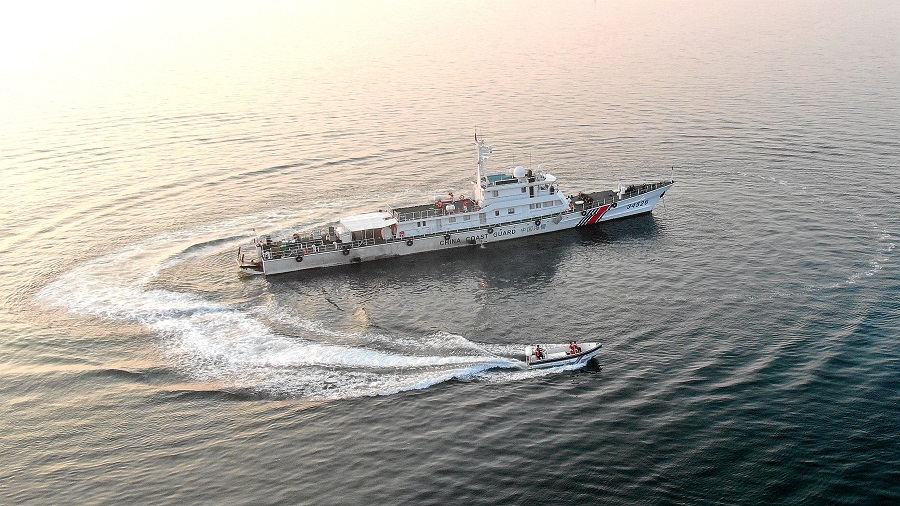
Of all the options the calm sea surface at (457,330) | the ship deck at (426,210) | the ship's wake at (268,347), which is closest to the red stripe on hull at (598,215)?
the calm sea surface at (457,330)

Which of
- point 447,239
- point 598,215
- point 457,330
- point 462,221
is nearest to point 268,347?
point 457,330

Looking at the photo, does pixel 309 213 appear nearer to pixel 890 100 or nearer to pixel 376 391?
Result: pixel 376 391

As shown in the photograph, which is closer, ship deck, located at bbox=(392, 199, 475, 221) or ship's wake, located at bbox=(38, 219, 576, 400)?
ship's wake, located at bbox=(38, 219, 576, 400)

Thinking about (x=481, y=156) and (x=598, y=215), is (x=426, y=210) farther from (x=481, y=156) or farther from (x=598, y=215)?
(x=598, y=215)

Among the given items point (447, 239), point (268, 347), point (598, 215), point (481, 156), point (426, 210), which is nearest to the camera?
point (268, 347)

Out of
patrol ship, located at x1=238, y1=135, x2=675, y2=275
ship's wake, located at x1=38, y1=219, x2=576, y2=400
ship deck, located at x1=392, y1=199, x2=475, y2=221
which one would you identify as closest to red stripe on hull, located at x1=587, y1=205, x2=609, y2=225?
patrol ship, located at x1=238, y1=135, x2=675, y2=275

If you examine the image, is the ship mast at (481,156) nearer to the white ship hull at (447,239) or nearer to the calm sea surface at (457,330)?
the white ship hull at (447,239)

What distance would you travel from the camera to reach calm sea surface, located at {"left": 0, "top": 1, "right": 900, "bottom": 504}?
5650cm

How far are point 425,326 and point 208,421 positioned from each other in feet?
87.7

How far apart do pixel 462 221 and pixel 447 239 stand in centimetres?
392

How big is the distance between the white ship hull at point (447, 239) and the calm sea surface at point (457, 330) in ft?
6.98

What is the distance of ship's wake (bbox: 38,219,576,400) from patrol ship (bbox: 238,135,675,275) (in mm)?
6833

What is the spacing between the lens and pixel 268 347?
253 feet

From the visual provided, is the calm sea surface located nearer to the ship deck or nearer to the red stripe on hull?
the red stripe on hull
